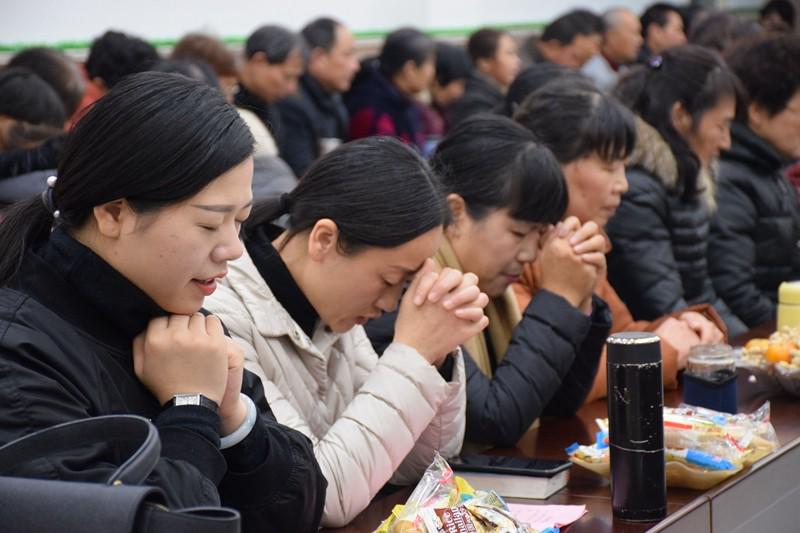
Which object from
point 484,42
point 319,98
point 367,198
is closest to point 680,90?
point 367,198

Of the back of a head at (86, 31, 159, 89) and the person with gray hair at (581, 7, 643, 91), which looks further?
the person with gray hair at (581, 7, 643, 91)

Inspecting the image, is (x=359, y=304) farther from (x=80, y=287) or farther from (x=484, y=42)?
(x=484, y=42)

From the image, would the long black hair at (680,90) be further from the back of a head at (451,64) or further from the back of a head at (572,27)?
the back of a head at (572,27)

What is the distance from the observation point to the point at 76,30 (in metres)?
5.45

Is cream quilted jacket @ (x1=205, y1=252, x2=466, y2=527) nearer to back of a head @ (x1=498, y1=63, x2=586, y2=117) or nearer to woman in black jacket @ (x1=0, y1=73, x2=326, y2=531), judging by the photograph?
woman in black jacket @ (x1=0, y1=73, x2=326, y2=531)

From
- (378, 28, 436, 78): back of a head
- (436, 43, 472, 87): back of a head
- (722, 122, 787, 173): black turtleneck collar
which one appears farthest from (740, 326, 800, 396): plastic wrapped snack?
(436, 43, 472, 87): back of a head

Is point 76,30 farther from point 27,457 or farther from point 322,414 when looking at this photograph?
point 27,457

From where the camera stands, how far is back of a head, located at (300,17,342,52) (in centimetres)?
652

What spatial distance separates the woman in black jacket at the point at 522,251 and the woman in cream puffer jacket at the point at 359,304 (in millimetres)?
280

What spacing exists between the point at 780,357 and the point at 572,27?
576 centimetres

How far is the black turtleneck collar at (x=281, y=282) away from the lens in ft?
6.39

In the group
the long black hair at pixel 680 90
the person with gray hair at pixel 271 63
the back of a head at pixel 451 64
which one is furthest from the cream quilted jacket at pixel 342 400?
the back of a head at pixel 451 64

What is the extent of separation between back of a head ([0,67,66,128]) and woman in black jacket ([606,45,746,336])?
5.29 ft

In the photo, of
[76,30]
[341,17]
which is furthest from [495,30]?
[76,30]
